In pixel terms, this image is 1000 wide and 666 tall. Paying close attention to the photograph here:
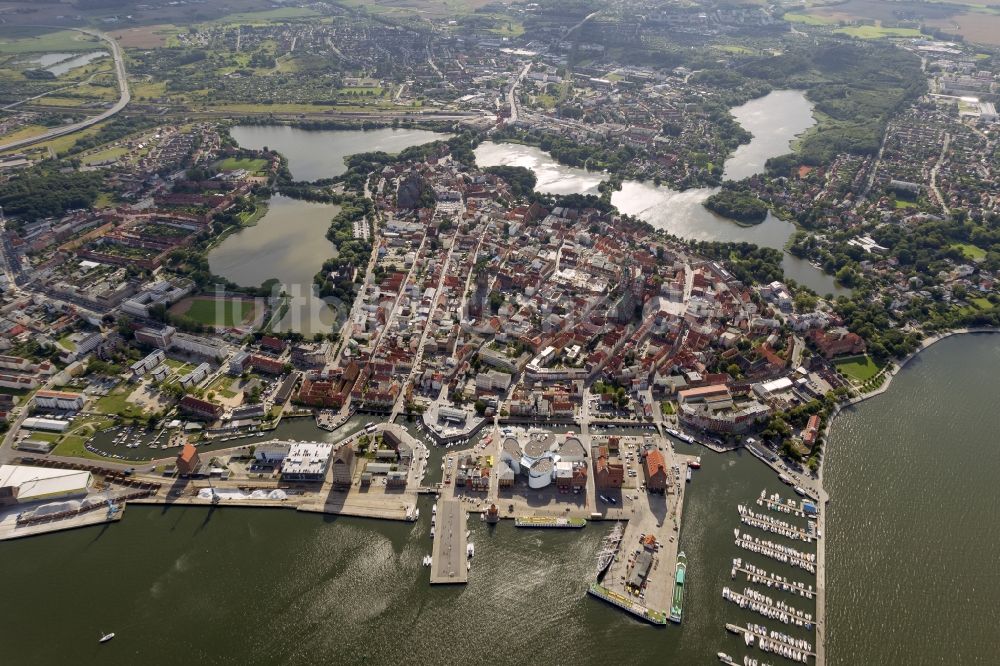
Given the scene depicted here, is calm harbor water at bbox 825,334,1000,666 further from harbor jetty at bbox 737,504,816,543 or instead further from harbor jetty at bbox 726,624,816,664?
harbor jetty at bbox 726,624,816,664

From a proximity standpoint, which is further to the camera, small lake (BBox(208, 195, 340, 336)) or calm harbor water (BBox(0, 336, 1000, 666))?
small lake (BBox(208, 195, 340, 336))

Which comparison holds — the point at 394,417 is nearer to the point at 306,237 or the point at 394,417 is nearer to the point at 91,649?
the point at 91,649

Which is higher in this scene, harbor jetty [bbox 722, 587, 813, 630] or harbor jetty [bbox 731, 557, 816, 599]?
harbor jetty [bbox 731, 557, 816, 599]

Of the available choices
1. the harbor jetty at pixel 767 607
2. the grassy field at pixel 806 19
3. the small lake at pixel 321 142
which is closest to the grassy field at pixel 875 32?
the grassy field at pixel 806 19

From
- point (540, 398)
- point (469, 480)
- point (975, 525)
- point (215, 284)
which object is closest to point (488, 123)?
point (215, 284)

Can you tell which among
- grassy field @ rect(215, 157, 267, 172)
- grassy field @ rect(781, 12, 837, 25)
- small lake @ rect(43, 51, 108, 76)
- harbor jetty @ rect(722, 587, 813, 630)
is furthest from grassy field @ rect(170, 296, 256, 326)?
grassy field @ rect(781, 12, 837, 25)

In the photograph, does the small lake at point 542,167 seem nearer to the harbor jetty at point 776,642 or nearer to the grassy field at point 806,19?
the harbor jetty at point 776,642

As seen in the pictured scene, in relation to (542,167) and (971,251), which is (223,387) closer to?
(542,167)
